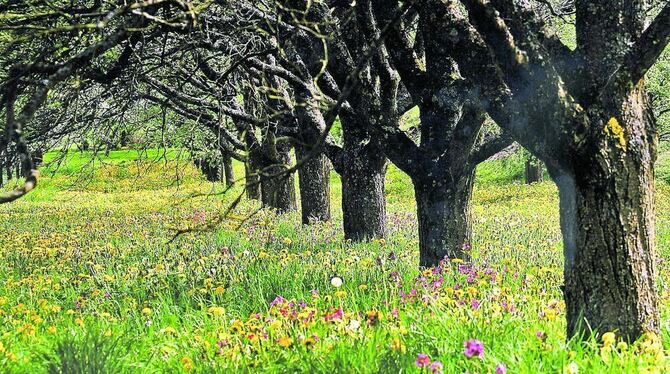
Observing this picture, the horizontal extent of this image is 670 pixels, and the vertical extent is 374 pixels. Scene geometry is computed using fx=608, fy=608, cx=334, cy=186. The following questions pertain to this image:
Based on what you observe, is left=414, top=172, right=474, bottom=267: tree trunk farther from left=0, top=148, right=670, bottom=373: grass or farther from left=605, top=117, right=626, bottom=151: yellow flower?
left=605, top=117, right=626, bottom=151: yellow flower

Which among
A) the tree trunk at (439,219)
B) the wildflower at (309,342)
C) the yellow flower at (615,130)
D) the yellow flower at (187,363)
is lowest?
the yellow flower at (187,363)

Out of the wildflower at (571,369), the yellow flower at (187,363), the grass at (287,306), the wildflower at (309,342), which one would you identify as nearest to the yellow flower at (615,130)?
the grass at (287,306)

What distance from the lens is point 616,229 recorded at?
3633 mm

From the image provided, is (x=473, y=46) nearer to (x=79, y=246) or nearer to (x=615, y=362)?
(x=615, y=362)

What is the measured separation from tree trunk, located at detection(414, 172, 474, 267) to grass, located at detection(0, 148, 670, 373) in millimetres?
351

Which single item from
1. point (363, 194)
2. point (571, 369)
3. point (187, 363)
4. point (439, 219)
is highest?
point (363, 194)

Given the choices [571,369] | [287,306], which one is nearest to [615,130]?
[571,369]

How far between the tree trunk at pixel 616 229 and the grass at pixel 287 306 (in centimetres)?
20

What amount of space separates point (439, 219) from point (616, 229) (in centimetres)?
353

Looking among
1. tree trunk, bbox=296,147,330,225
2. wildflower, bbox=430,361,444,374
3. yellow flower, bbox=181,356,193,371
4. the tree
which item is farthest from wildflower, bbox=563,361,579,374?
tree trunk, bbox=296,147,330,225

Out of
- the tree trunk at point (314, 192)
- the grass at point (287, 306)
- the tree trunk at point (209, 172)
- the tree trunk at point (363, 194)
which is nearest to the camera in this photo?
the grass at point (287, 306)

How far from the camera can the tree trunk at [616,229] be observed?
3578 millimetres

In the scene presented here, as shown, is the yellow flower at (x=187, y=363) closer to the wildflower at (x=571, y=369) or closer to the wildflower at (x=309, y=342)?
the wildflower at (x=309, y=342)

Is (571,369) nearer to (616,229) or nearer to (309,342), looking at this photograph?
(616,229)
